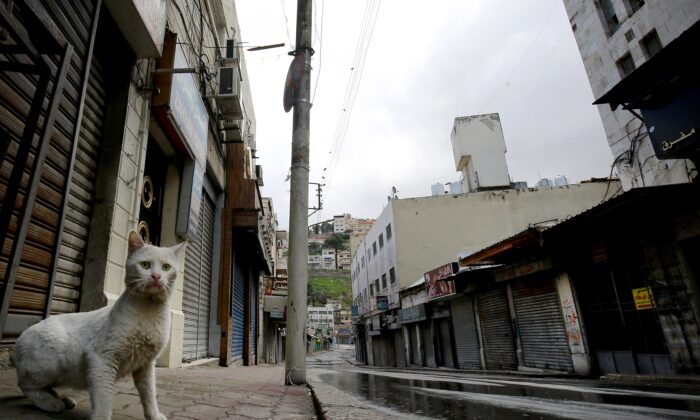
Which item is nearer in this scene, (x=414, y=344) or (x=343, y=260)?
(x=414, y=344)

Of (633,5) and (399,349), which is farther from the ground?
(633,5)

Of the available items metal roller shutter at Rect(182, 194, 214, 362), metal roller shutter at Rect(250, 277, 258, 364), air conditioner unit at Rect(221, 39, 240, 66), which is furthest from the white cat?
metal roller shutter at Rect(250, 277, 258, 364)

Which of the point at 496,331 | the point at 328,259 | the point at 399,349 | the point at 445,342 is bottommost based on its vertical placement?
the point at 399,349

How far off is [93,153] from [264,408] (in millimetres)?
4018

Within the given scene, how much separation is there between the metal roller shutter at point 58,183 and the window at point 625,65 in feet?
56.9

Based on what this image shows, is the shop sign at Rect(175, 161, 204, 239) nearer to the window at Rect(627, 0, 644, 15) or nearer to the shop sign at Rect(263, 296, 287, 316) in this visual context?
the shop sign at Rect(263, 296, 287, 316)

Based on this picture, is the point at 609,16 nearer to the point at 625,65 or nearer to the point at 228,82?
the point at 625,65

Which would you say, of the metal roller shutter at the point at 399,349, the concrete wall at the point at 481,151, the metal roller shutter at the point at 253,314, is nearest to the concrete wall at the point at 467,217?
the concrete wall at the point at 481,151

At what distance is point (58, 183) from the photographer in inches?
161

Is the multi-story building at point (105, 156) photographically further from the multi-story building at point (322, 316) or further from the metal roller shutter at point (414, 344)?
the multi-story building at point (322, 316)

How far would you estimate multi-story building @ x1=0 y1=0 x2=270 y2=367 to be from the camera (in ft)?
7.43

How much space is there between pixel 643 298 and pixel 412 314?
48.1ft

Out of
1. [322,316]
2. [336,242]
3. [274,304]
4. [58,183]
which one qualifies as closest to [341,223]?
[336,242]

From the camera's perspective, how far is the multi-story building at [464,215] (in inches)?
1021
